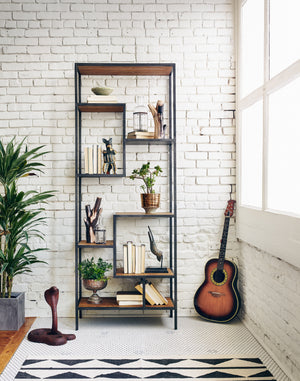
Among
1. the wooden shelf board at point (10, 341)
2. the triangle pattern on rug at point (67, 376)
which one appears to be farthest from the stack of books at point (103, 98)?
the triangle pattern on rug at point (67, 376)

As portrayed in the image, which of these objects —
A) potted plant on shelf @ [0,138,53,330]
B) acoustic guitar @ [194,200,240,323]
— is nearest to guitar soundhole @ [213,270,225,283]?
acoustic guitar @ [194,200,240,323]

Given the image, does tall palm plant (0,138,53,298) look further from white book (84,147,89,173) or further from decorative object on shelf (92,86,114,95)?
decorative object on shelf (92,86,114,95)

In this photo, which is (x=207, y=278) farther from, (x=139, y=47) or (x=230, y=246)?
(x=139, y=47)

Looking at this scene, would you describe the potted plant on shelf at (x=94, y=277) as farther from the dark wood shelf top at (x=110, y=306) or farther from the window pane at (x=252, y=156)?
the window pane at (x=252, y=156)

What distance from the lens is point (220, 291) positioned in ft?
10.6

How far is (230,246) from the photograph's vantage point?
3451 millimetres

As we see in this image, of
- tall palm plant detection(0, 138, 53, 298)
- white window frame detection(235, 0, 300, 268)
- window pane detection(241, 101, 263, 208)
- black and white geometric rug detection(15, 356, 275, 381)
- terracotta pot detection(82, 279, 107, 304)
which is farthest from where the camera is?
terracotta pot detection(82, 279, 107, 304)

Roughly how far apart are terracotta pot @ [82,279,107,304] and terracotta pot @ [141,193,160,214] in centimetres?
69

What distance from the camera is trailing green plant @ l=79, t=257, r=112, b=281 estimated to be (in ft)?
10.3

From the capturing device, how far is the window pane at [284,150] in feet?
7.46

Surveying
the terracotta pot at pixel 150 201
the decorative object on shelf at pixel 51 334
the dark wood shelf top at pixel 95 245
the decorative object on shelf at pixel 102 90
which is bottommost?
the decorative object on shelf at pixel 51 334

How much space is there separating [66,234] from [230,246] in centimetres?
143

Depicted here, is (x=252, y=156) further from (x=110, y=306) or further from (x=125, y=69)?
(x=110, y=306)

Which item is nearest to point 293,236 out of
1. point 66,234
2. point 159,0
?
point 66,234
